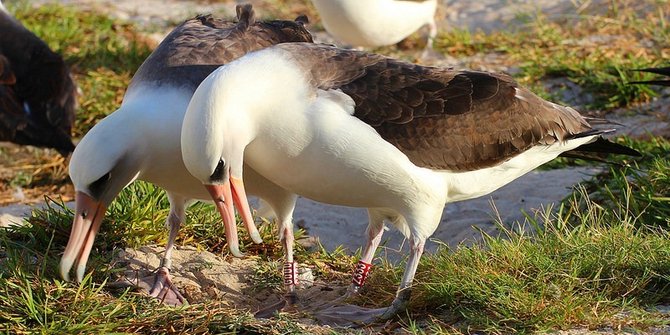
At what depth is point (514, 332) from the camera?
13.3 ft

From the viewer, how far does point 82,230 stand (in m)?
4.57

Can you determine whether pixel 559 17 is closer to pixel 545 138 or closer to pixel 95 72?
pixel 95 72

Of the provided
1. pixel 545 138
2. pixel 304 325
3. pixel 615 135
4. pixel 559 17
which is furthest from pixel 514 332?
pixel 559 17

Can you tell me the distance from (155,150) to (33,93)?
3.91 meters

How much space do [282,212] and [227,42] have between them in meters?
0.83

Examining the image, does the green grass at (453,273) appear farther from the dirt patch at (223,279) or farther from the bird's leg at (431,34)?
the bird's leg at (431,34)

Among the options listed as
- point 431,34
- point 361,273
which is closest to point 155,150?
point 361,273

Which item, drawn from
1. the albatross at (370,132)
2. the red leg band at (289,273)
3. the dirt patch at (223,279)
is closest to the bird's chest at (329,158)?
the albatross at (370,132)

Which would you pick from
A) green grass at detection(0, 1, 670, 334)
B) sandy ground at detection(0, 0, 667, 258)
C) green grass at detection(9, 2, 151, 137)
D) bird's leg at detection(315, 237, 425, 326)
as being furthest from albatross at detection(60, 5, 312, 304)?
green grass at detection(9, 2, 151, 137)

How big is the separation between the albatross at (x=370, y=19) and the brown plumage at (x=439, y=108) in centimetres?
434

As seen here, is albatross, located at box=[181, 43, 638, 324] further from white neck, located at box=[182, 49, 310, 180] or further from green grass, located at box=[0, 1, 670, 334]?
green grass, located at box=[0, 1, 670, 334]

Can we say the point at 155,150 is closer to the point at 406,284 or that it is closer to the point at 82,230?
the point at 82,230

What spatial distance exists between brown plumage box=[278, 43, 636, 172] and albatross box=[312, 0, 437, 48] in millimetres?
4342

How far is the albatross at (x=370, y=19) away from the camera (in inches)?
364
